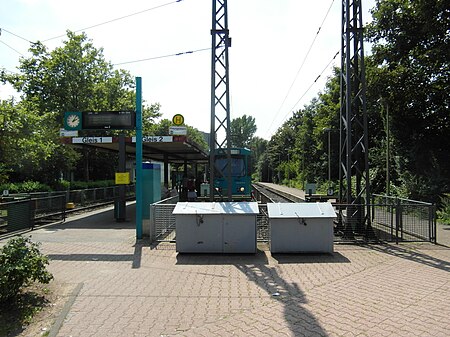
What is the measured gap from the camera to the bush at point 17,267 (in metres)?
5.14

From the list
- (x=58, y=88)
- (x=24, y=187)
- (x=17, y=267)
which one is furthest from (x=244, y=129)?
Answer: (x=17, y=267)

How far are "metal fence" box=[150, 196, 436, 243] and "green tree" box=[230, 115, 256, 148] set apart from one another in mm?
106349

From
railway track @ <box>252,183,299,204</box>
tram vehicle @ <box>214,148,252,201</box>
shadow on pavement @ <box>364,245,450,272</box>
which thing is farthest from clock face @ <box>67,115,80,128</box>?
railway track @ <box>252,183,299,204</box>

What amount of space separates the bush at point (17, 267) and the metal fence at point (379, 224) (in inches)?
182

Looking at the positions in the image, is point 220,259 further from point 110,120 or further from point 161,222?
point 110,120

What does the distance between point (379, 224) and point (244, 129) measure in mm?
108376

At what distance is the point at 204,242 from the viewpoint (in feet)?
29.1

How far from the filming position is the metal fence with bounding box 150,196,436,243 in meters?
10.5

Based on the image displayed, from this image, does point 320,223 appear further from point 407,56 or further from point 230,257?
point 407,56

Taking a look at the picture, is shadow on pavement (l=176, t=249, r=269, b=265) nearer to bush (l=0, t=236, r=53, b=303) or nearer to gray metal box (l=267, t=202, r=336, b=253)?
gray metal box (l=267, t=202, r=336, b=253)

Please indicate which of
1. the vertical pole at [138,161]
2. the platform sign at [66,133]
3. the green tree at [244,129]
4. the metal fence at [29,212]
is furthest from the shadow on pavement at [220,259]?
the green tree at [244,129]

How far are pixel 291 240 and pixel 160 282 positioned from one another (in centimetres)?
332

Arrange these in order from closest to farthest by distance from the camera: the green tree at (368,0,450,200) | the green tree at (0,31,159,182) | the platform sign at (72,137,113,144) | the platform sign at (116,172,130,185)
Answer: the platform sign at (116,172,130,185), the platform sign at (72,137,113,144), the green tree at (368,0,450,200), the green tree at (0,31,159,182)

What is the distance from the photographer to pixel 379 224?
11430 mm
